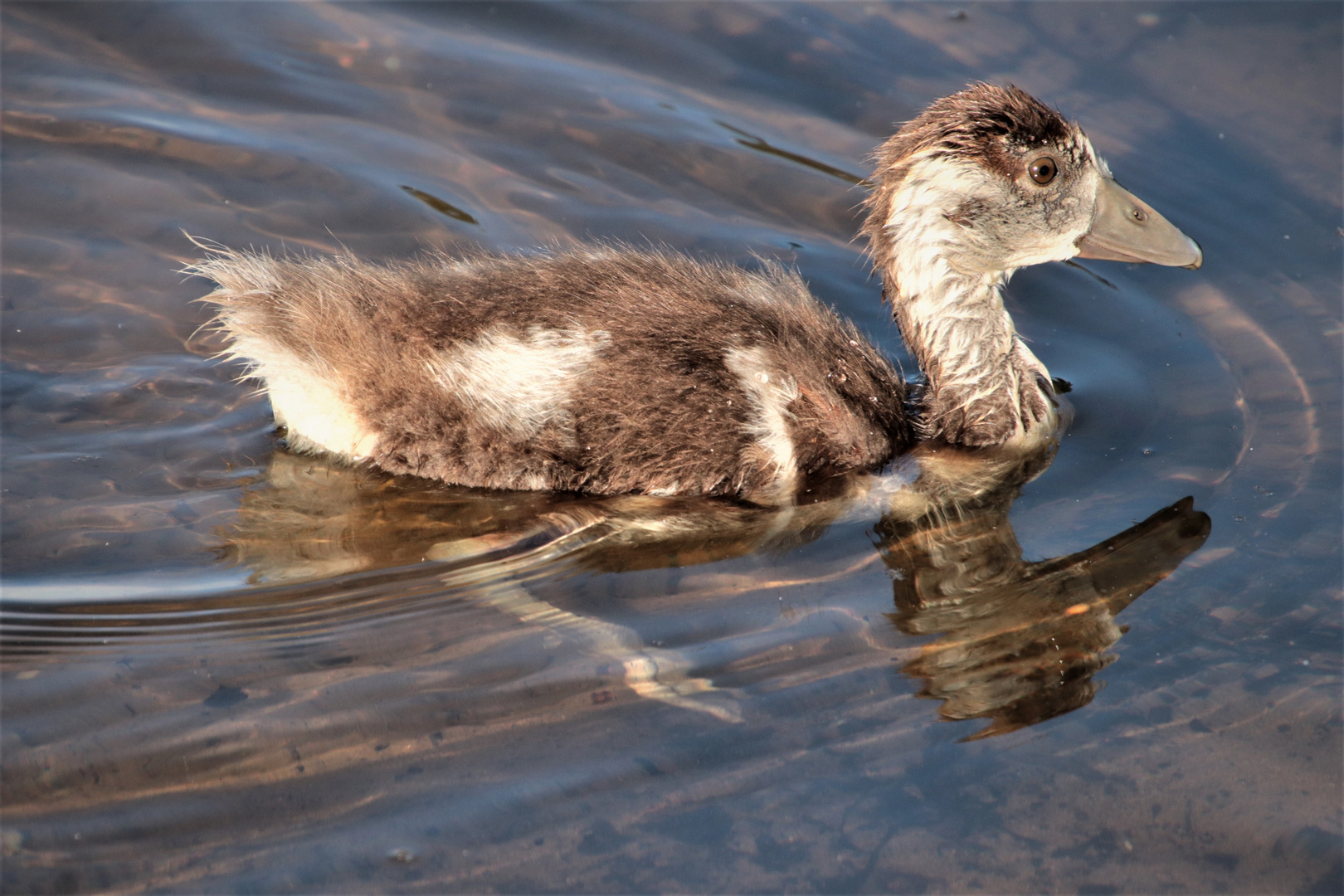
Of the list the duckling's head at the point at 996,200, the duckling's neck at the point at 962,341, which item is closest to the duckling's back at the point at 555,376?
the duckling's neck at the point at 962,341

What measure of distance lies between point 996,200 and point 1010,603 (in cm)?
139

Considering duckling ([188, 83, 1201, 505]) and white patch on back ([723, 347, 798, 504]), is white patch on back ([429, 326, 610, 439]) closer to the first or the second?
duckling ([188, 83, 1201, 505])

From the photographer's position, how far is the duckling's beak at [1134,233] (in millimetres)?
4492

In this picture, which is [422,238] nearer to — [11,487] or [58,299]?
[58,299]

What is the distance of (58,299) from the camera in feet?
16.2

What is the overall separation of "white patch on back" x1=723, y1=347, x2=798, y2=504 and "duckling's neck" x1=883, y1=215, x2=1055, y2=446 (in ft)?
2.20

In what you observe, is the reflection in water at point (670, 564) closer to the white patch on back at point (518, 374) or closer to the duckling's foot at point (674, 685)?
the duckling's foot at point (674, 685)

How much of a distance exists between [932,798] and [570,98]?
4065 mm

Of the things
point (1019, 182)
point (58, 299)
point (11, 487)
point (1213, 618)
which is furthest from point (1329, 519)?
point (58, 299)

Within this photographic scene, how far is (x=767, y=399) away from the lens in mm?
4020

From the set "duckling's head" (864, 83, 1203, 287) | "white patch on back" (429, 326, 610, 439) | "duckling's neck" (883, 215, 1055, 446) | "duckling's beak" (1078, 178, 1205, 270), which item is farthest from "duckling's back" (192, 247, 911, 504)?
"duckling's beak" (1078, 178, 1205, 270)

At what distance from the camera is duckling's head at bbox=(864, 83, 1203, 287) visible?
14.0 ft

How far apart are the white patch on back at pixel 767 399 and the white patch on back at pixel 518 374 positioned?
0.45 m

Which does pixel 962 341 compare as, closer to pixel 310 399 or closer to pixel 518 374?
pixel 518 374
